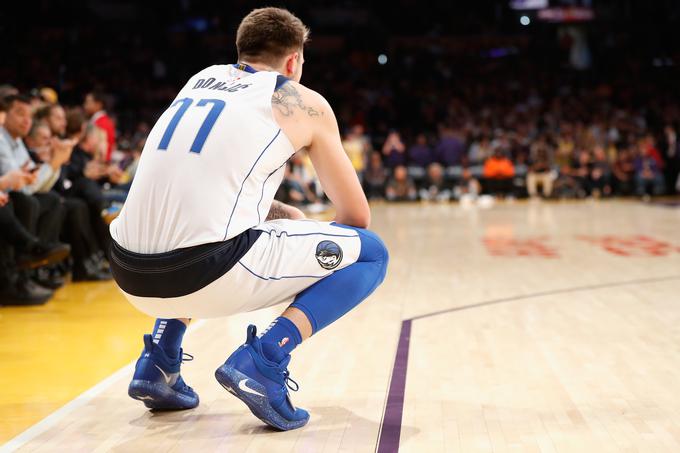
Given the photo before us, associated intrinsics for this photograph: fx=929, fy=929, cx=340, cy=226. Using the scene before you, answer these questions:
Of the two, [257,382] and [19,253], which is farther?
[19,253]

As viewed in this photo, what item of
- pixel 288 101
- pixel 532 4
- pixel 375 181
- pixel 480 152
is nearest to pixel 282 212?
pixel 288 101

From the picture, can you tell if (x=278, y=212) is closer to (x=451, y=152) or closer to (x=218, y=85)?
(x=218, y=85)

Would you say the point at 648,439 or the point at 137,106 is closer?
the point at 648,439

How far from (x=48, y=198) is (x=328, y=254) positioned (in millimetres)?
3676

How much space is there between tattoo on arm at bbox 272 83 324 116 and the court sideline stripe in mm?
1227

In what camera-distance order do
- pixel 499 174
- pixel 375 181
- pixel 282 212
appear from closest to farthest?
1. pixel 282 212
2. pixel 499 174
3. pixel 375 181

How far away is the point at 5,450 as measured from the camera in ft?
8.62

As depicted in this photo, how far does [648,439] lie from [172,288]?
1.44 meters

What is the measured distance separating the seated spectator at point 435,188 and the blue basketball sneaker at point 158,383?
15.6 metres

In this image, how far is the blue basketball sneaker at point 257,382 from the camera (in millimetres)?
2730

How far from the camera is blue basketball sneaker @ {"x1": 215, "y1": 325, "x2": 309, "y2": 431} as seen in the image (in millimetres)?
2730

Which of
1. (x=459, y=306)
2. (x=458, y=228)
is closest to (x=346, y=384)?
(x=459, y=306)

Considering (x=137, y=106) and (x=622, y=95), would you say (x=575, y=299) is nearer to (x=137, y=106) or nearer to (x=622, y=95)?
(x=137, y=106)

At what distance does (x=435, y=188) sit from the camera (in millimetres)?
18531
